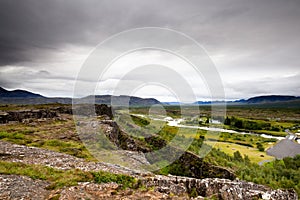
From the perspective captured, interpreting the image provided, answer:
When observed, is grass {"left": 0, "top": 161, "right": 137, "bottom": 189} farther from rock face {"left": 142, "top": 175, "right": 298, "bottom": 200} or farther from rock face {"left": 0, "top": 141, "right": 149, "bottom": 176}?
rock face {"left": 142, "top": 175, "right": 298, "bottom": 200}

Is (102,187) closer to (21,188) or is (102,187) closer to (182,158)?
(21,188)

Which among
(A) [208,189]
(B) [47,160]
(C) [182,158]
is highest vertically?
(B) [47,160]

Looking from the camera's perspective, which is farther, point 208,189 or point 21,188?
point 208,189

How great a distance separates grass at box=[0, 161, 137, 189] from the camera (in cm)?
1407

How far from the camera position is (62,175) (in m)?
14.8

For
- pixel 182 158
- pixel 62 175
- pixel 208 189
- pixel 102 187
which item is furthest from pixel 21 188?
pixel 182 158

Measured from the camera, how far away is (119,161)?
22.6 metres

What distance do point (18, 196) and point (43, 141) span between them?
48.6 ft

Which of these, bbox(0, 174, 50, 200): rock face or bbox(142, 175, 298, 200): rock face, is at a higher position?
bbox(0, 174, 50, 200): rock face

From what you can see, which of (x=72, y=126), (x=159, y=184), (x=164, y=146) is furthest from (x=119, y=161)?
(x=164, y=146)

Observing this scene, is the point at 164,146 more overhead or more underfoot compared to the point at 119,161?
more underfoot

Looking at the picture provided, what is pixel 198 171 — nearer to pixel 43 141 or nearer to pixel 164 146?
pixel 164 146

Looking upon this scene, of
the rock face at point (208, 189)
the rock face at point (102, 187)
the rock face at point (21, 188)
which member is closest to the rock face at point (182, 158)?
the rock face at point (102, 187)

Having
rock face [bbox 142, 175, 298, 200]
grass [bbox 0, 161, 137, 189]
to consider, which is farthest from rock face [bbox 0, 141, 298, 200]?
grass [bbox 0, 161, 137, 189]
